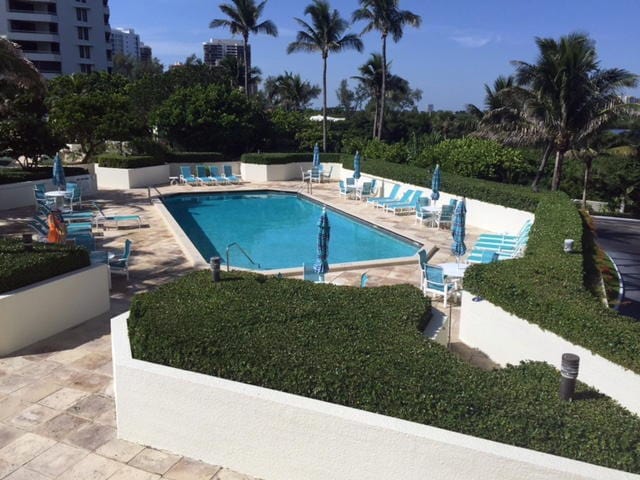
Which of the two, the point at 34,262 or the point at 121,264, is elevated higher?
the point at 34,262

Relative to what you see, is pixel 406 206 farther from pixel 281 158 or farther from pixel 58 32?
pixel 58 32

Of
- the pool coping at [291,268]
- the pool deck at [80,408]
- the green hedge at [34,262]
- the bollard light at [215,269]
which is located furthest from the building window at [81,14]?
the bollard light at [215,269]

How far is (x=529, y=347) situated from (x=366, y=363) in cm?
281

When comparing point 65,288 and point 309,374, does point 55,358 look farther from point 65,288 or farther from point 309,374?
point 309,374

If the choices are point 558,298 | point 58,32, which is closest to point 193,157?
point 558,298

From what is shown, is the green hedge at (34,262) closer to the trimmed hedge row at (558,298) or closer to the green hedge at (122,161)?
the trimmed hedge row at (558,298)

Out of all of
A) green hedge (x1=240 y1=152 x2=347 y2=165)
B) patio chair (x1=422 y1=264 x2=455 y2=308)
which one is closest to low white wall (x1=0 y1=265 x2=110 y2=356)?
patio chair (x1=422 y1=264 x2=455 y2=308)

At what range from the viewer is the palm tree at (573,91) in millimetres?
18453

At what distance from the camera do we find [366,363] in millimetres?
4555

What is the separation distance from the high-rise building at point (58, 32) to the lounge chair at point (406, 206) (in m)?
56.3

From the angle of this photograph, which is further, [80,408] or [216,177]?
[216,177]

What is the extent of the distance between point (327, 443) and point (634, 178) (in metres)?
34.4

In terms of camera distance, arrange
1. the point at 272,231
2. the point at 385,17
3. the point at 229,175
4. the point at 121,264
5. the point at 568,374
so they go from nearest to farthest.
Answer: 1. the point at 568,374
2. the point at 121,264
3. the point at 272,231
4. the point at 229,175
5. the point at 385,17

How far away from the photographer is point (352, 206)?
19.8m
